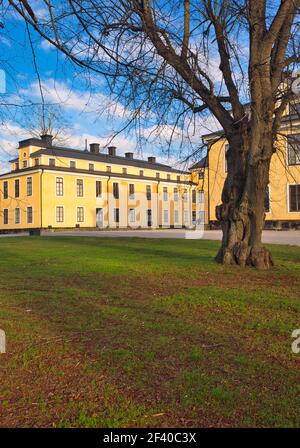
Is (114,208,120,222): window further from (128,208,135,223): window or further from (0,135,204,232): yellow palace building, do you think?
(128,208,135,223): window

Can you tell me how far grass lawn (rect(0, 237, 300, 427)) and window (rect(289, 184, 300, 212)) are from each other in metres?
25.9

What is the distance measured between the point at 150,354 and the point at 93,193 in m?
47.4

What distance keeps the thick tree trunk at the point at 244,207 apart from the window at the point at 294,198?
23567 millimetres

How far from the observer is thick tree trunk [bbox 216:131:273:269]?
9.61m

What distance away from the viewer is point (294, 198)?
32344mm

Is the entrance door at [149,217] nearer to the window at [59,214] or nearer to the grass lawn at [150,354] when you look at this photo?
the window at [59,214]

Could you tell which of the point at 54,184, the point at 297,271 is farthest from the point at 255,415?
the point at 54,184

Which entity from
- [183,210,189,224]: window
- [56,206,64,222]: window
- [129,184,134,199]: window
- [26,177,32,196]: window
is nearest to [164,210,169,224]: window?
[183,210,189,224]: window

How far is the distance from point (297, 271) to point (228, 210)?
219 centimetres

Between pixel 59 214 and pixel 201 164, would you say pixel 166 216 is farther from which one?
pixel 201 164

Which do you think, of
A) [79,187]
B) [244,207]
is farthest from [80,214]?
[244,207]

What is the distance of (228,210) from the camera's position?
33.7 feet
